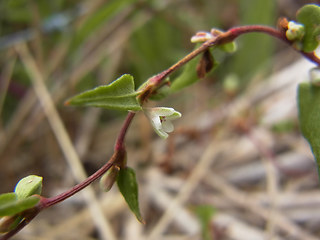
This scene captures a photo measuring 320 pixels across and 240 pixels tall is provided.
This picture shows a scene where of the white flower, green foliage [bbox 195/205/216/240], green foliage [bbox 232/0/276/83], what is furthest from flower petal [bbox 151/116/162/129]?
green foliage [bbox 232/0/276/83]

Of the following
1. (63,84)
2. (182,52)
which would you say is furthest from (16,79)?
(182,52)

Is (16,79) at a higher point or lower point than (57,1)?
lower

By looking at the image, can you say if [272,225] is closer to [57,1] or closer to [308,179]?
[308,179]

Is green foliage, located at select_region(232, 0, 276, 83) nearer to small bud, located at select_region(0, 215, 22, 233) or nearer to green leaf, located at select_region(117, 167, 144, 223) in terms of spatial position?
green leaf, located at select_region(117, 167, 144, 223)

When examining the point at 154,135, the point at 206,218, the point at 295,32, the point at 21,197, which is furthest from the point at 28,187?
the point at 154,135

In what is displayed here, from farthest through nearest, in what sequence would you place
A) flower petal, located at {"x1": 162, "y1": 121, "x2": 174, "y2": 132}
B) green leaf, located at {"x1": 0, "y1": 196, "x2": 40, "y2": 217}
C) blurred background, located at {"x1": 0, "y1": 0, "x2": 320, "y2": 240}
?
blurred background, located at {"x1": 0, "y1": 0, "x2": 320, "y2": 240}, flower petal, located at {"x1": 162, "y1": 121, "x2": 174, "y2": 132}, green leaf, located at {"x1": 0, "y1": 196, "x2": 40, "y2": 217}
